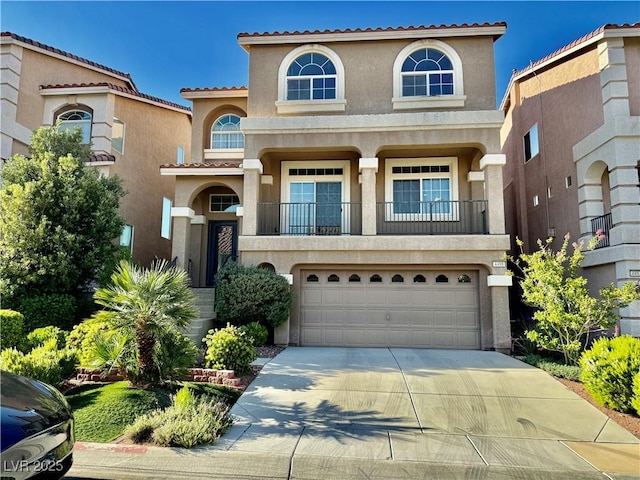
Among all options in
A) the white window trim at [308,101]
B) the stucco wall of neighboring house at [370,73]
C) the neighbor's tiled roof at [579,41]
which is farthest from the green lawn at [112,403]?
the neighbor's tiled roof at [579,41]

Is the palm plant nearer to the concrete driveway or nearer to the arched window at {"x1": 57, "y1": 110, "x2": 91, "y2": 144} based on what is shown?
the concrete driveway

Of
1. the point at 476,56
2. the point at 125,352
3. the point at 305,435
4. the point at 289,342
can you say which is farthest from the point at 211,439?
the point at 476,56

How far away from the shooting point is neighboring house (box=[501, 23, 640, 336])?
1094cm

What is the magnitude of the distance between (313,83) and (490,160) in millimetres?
6199

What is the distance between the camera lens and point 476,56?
1273 cm

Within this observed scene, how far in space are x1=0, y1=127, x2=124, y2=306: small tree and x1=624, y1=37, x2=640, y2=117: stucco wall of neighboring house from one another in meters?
15.3

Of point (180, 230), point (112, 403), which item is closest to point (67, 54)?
point (180, 230)

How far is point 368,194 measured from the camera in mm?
12211

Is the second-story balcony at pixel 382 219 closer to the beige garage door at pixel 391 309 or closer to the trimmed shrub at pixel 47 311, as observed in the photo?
the beige garage door at pixel 391 309

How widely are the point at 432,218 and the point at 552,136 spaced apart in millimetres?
5598

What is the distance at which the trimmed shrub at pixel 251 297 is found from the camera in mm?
10891

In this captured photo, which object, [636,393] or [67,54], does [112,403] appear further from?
[67,54]

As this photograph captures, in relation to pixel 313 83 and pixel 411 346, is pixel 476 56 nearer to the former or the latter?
pixel 313 83

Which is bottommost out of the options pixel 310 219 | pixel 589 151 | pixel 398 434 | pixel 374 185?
pixel 398 434
